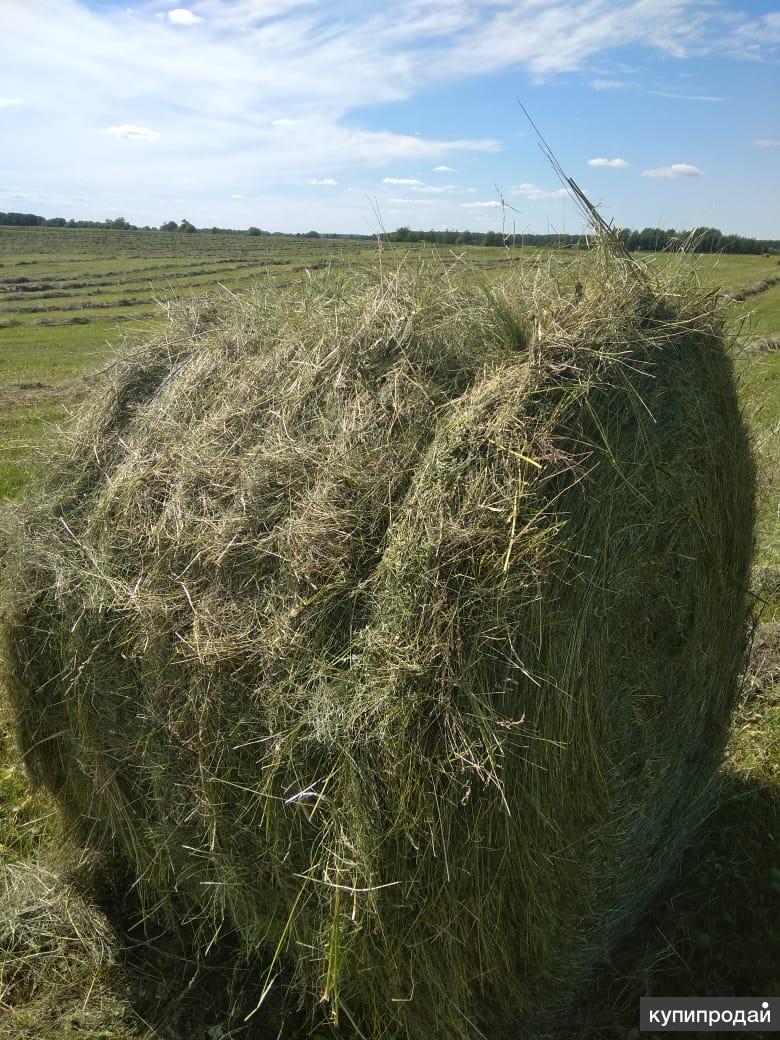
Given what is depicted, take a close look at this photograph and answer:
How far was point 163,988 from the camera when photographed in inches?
138

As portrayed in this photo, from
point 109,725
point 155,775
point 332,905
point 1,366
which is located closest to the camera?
point 332,905

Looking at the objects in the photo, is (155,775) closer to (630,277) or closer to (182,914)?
(182,914)

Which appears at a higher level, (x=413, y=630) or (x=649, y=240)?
(x=649, y=240)

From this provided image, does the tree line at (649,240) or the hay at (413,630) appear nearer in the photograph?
the hay at (413,630)

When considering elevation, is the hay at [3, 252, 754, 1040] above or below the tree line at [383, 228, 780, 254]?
below

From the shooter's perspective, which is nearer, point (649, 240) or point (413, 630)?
point (413, 630)

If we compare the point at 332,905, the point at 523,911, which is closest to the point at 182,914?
the point at 332,905

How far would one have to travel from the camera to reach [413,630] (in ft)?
8.04

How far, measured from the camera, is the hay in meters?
2.46

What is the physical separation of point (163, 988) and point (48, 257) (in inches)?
2723

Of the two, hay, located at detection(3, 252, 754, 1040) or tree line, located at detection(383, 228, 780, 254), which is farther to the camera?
tree line, located at detection(383, 228, 780, 254)

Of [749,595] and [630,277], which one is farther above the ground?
[630,277]

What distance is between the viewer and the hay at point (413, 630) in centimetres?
246

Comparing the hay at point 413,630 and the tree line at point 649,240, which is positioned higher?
the tree line at point 649,240
